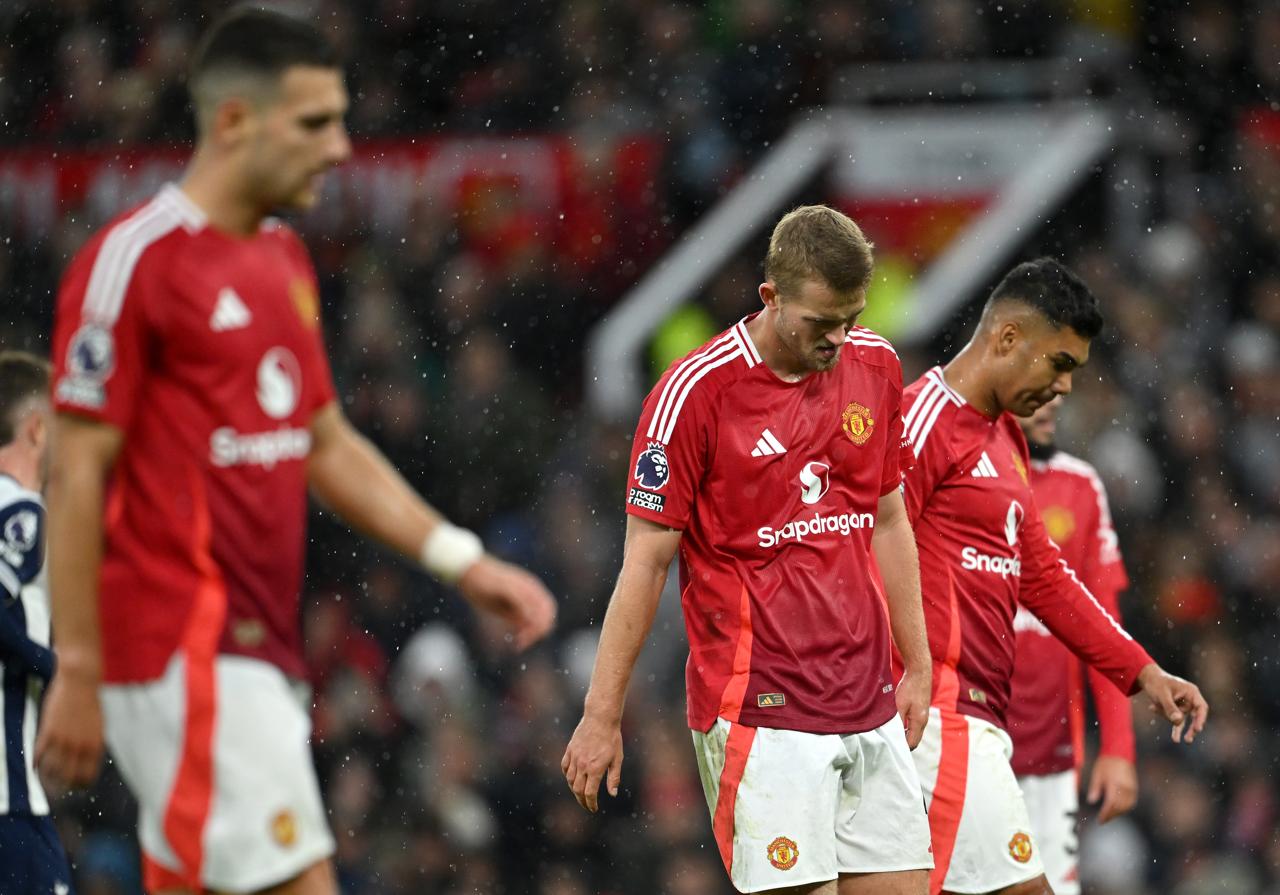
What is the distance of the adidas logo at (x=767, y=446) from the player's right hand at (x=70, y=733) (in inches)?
86.1

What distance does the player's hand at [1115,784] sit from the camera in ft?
23.0

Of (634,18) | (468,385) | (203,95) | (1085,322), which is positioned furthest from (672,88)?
(203,95)

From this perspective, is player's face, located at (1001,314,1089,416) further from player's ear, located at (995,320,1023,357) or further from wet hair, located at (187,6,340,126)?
wet hair, located at (187,6,340,126)

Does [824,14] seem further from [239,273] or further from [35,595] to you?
[239,273]

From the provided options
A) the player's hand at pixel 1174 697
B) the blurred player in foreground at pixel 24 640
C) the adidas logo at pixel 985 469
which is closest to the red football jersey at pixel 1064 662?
the player's hand at pixel 1174 697

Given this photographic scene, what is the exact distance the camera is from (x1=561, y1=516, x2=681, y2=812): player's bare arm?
5.04 meters

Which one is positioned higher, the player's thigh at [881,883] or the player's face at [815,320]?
the player's face at [815,320]

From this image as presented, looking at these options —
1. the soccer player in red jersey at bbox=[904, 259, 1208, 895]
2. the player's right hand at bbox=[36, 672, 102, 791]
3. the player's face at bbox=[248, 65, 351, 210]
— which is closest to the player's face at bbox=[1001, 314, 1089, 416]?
the soccer player in red jersey at bbox=[904, 259, 1208, 895]

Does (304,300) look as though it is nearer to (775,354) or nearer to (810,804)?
(775,354)

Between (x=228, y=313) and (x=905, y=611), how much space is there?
8.05 ft

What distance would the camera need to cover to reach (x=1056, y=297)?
234 inches

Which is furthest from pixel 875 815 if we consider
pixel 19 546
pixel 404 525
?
pixel 19 546

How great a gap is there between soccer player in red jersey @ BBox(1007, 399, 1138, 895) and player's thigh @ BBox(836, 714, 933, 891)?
1882mm

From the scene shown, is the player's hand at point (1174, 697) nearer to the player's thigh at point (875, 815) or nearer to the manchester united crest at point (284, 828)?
the player's thigh at point (875, 815)
